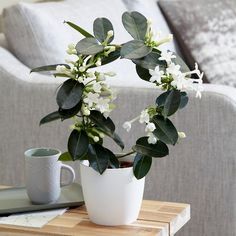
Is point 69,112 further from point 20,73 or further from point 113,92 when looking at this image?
point 20,73

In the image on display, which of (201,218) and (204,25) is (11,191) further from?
(204,25)

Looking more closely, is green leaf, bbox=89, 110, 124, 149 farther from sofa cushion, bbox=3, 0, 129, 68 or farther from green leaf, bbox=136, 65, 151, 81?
sofa cushion, bbox=3, 0, 129, 68

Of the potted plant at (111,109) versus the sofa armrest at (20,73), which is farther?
the sofa armrest at (20,73)

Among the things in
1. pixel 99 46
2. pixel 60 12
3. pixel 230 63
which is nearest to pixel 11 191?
pixel 99 46

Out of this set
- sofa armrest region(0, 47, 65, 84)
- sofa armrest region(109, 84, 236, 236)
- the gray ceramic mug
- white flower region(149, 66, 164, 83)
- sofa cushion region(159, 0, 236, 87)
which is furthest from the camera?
sofa cushion region(159, 0, 236, 87)

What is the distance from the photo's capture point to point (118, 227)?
1.61 meters

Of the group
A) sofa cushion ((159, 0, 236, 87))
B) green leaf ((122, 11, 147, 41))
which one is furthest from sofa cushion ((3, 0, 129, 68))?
green leaf ((122, 11, 147, 41))

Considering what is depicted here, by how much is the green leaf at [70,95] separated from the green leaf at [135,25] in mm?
163

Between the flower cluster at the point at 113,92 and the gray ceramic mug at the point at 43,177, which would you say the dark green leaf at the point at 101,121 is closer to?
the flower cluster at the point at 113,92

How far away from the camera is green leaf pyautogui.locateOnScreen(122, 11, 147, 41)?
5.24 ft

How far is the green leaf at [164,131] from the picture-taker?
1540 mm

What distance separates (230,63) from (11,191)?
58.0 inches

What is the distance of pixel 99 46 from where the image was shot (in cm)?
156

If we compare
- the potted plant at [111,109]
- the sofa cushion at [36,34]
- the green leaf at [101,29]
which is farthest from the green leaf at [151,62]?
the sofa cushion at [36,34]
